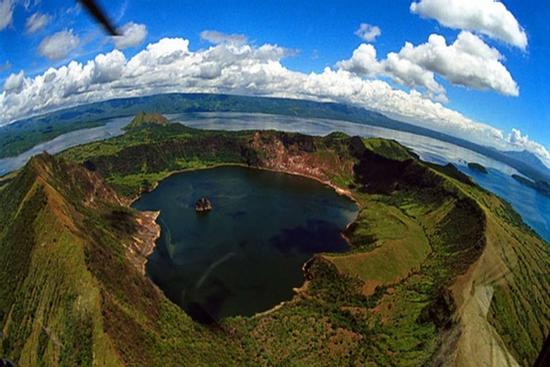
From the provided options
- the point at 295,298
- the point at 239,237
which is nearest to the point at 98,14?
the point at 295,298

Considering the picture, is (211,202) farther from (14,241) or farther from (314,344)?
(314,344)

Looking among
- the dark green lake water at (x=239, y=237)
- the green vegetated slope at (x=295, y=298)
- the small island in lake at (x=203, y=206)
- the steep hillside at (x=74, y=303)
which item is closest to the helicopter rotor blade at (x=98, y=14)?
the green vegetated slope at (x=295, y=298)

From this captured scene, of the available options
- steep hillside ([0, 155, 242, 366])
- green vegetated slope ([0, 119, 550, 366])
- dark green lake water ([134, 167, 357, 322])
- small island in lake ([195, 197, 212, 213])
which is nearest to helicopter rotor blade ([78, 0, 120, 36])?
green vegetated slope ([0, 119, 550, 366])

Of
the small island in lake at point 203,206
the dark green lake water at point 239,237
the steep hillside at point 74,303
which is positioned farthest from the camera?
the small island in lake at point 203,206

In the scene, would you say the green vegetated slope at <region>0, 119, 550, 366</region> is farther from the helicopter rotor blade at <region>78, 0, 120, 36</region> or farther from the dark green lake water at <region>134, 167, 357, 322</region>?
the helicopter rotor blade at <region>78, 0, 120, 36</region>

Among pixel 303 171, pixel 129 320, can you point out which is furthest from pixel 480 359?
pixel 303 171

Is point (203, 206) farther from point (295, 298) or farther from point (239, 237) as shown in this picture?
point (295, 298)

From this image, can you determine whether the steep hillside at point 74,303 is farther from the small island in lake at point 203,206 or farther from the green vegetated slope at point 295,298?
the small island in lake at point 203,206

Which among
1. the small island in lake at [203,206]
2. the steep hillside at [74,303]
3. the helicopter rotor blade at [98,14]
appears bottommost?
the small island in lake at [203,206]
